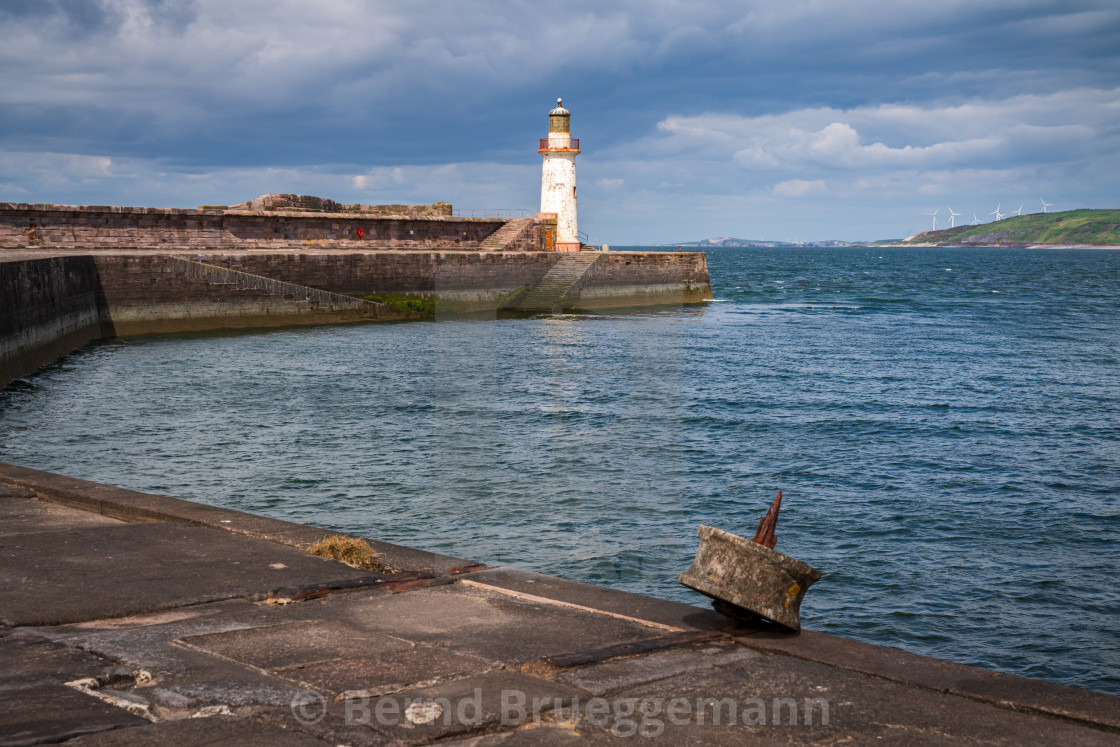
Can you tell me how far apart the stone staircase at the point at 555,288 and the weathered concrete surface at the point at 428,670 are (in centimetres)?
3329

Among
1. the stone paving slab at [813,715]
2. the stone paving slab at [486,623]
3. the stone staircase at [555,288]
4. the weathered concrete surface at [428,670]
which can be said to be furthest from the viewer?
the stone staircase at [555,288]

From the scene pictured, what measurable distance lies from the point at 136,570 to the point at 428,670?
2.17 m

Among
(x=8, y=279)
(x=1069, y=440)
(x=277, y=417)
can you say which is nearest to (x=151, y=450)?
(x=277, y=417)

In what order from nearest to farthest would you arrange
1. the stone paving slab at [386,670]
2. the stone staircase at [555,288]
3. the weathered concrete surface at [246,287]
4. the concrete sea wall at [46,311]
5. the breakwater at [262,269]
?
1. the stone paving slab at [386,670]
2. the concrete sea wall at [46,311]
3. the weathered concrete surface at [246,287]
4. the breakwater at [262,269]
5. the stone staircase at [555,288]

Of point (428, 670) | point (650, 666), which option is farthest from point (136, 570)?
point (650, 666)

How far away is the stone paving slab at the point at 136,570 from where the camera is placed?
436 centimetres

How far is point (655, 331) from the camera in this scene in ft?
104

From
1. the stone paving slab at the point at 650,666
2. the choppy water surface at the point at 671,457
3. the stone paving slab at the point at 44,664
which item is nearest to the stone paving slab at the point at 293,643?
the stone paving slab at the point at 44,664

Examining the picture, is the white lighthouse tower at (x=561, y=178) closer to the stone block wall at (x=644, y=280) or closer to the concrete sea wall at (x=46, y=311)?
the stone block wall at (x=644, y=280)

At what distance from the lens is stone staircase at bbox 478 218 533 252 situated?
133 feet

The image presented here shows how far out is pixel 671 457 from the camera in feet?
42.2

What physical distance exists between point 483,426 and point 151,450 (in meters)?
5.06

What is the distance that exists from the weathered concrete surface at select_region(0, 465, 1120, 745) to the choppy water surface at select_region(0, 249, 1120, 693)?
2.99 meters

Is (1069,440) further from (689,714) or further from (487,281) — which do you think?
(487,281)
